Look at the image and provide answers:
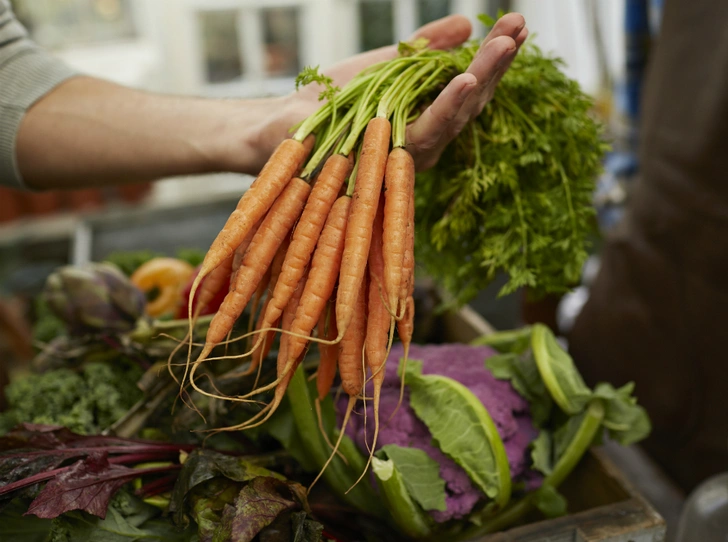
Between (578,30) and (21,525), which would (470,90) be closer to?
(21,525)

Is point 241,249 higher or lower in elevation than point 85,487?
higher

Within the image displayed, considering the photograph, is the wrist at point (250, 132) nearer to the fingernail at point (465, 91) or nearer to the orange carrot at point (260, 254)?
the orange carrot at point (260, 254)

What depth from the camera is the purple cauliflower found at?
2.59ft

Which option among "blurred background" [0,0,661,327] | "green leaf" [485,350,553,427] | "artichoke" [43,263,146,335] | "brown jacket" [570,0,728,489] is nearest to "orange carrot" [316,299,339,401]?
"green leaf" [485,350,553,427]

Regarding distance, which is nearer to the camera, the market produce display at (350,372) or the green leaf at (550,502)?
the market produce display at (350,372)

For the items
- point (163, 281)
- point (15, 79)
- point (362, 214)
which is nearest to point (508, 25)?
point (362, 214)

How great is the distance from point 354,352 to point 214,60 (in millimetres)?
3328

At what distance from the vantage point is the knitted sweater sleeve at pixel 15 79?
0.97 meters

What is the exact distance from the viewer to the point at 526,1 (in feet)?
8.51

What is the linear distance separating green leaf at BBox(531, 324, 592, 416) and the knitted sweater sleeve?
1.01 metres

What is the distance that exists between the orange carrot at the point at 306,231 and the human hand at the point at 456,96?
0.13m

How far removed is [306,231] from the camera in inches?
27.9

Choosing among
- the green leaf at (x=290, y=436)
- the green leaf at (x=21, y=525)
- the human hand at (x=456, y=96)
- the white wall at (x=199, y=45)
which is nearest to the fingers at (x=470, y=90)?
the human hand at (x=456, y=96)

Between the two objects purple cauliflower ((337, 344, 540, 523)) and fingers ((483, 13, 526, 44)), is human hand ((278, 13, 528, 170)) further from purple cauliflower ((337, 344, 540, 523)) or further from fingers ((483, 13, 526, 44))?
purple cauliflower ((337, 344, 540, 523))
